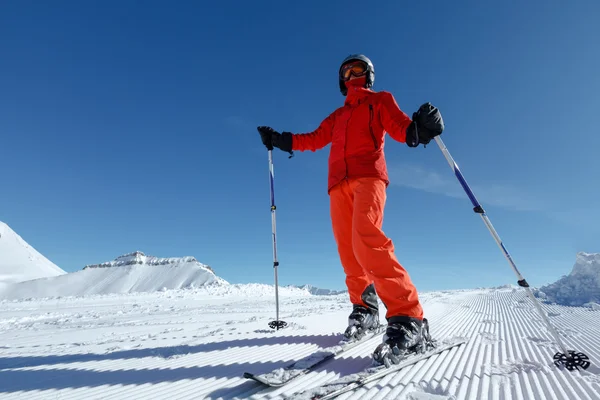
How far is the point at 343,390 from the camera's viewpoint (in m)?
1.63

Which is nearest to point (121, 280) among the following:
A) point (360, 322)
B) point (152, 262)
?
point (152, 262)

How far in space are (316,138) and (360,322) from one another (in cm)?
236

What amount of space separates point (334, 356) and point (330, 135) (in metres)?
2.69

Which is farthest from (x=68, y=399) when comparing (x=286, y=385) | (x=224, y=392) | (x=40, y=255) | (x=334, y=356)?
(x=40, y=255)

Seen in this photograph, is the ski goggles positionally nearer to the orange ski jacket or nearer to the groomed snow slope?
the orange ski jacket

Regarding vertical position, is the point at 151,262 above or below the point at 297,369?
above

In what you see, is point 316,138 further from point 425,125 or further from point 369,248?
point 369,248

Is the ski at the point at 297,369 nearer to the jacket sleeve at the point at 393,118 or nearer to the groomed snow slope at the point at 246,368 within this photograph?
the groomed snow slope at the point at 246,368

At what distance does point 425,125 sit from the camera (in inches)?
104

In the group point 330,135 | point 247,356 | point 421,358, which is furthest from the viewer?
point 330,135

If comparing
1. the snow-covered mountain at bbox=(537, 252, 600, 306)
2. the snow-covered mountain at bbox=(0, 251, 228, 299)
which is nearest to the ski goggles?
the snow-covered mountain at bbox=(537, 252, 600, 306)

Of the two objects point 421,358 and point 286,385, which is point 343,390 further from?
point 421,358

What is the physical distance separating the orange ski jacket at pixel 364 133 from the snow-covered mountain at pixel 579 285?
13.5m

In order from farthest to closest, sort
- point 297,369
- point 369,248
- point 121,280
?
1. point 121,280
2. point 369,248
3. point 297,369
